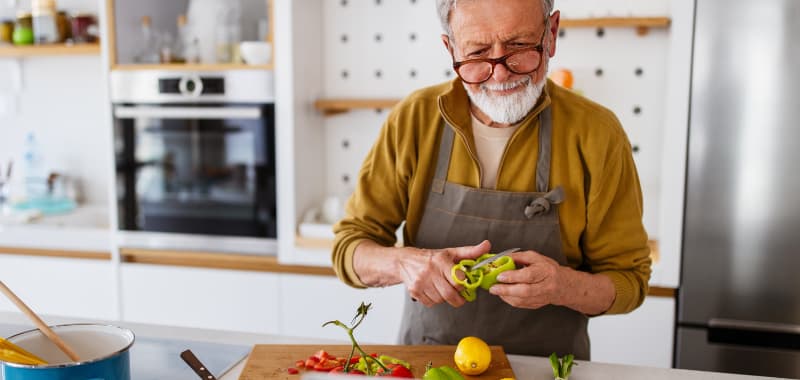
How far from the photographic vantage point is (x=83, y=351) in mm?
1060

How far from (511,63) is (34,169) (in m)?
2.45

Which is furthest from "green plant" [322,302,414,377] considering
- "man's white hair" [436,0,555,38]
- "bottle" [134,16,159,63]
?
"bottle" [134,16,159,63]

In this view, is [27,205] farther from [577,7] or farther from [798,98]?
[798,98]

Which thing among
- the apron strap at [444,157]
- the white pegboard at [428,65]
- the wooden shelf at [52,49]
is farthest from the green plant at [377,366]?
the wooden shelf at [52,49]

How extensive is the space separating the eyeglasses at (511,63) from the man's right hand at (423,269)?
0.32m

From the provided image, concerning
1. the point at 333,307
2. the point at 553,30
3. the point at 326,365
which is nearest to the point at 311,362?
the point at 326,365

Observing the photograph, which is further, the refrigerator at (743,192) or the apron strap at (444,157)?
the refrigerator at (743,192)

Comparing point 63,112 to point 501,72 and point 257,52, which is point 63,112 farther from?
point 501,72

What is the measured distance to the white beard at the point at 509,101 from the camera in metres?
1.42

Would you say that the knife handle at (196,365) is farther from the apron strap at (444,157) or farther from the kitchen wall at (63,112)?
the kitchen wall at (63,112)

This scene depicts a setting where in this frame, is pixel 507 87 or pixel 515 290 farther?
pixel 507 87

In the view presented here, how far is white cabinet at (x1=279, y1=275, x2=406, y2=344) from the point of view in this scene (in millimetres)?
2475

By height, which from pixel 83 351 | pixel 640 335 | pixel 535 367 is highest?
pixel 83 351

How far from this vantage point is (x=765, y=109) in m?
2.10
